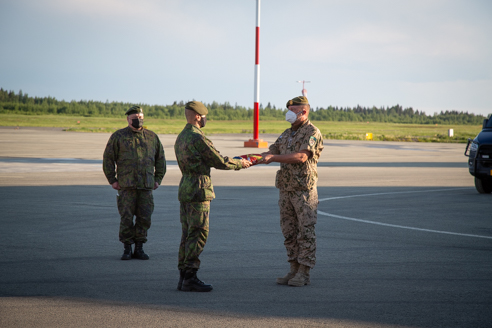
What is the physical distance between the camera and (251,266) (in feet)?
22.9

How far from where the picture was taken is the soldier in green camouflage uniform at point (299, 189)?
6.11m

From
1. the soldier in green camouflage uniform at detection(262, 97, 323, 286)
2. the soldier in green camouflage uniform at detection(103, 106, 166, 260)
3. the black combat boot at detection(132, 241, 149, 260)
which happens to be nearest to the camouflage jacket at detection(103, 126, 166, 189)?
the soldier in green camouflage uniform at detection(103, 106, 166, 260)

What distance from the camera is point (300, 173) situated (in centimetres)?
618

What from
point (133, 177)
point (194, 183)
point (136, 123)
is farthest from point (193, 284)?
point (136, 123)

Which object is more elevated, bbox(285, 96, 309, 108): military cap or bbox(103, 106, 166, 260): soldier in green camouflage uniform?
bbox(285, 96, 309, 108): military cap

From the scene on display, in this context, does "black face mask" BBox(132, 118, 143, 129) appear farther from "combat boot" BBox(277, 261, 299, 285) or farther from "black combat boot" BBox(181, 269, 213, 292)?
"combat boot" BBox(277, 261, 299, 285)

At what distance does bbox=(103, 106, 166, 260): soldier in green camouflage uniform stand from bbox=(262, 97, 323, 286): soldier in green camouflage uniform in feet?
7.28

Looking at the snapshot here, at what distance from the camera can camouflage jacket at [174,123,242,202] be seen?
579 centimetres

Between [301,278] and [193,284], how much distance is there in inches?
47.4

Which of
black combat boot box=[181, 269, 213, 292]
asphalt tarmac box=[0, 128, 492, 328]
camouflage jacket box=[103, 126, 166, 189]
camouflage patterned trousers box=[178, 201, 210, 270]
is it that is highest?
camouflage jacket box=[103, 126, 166, 189]

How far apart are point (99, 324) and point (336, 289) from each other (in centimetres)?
255

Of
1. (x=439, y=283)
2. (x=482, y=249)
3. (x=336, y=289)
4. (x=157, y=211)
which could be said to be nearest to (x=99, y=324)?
(x=336, y=289)

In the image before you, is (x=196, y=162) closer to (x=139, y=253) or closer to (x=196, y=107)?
(x=196, y=107)

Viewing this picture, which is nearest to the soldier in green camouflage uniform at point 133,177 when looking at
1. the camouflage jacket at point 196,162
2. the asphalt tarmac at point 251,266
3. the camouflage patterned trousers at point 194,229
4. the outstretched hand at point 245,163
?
the asphalt tarmac at point 251,266
